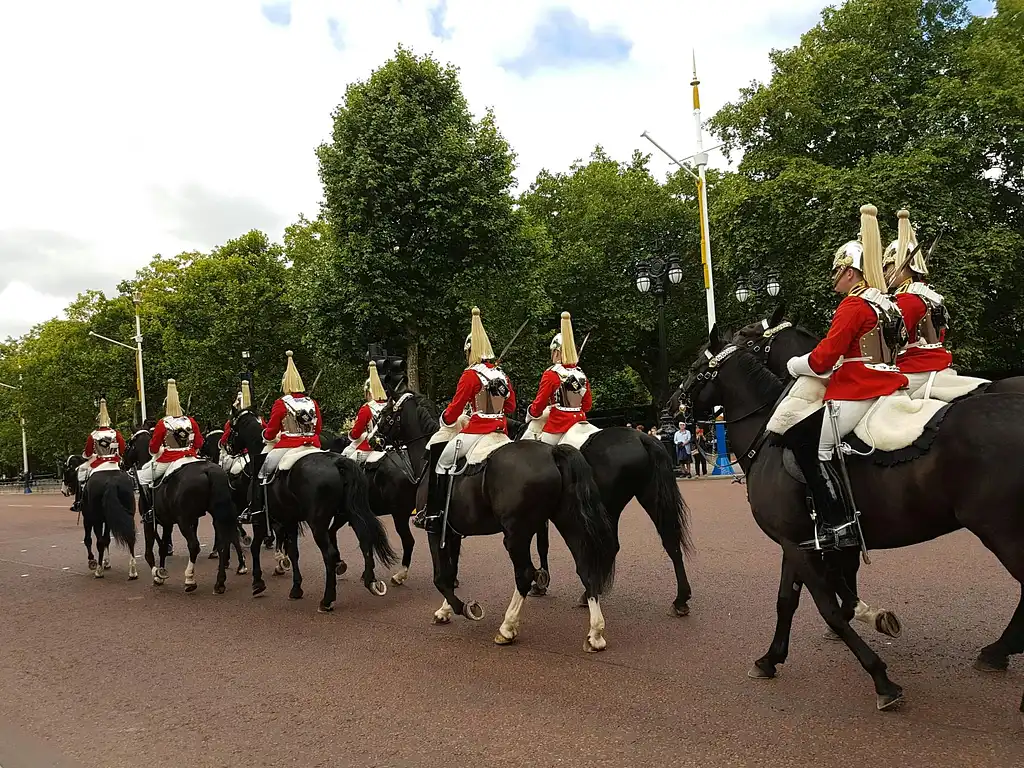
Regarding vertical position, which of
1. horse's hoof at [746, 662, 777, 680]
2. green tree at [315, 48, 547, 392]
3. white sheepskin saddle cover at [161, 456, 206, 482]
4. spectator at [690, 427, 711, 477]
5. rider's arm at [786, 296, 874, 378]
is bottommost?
spectator at [690, 427, 711, 477]

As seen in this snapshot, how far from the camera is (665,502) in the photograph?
741cm

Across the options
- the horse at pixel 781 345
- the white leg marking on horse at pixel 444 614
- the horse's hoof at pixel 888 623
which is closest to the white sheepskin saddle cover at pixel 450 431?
the white leg marking on horse at pixel 444 614

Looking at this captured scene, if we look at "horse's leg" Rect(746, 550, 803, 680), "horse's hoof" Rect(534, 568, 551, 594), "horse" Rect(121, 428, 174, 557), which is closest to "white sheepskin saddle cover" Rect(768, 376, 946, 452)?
"horse's leg" Rect(746, 550, 803, 680)

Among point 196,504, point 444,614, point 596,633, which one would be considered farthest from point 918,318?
point 196,504

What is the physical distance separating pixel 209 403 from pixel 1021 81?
104ft

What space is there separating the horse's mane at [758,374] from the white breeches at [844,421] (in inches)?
44.3

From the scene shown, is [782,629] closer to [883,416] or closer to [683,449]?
[883,416]

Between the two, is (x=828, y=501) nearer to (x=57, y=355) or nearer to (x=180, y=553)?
(x=180, y=553)

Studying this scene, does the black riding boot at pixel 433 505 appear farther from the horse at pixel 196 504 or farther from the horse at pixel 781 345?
the horse at pixel 196 504

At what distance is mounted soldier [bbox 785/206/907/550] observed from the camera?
4.82m

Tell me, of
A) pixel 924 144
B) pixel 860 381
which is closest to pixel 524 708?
pixel 860 381

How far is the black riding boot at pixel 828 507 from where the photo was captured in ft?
15.6

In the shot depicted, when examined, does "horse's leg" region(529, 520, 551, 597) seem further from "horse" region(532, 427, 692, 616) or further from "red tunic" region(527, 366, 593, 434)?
"red tunic" region(527, 366, 593, 434)

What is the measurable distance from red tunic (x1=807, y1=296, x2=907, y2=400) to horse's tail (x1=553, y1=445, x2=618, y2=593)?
87.4 inches
